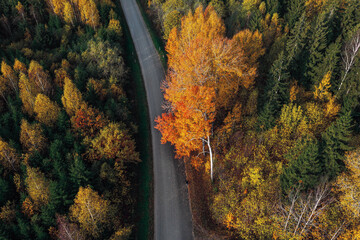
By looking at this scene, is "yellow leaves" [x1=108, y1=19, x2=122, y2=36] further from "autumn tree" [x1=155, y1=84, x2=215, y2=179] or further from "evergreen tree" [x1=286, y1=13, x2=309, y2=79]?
"evergreen tree" [x1=286, y1=13, x2=309, y2=79]

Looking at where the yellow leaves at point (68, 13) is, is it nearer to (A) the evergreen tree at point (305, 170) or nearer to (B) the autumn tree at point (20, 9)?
(B) the autumn tree at point (20, 9)

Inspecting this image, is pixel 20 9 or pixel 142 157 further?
pixel 20 9

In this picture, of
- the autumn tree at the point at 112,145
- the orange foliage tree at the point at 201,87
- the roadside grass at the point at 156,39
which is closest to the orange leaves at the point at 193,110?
the orange foliage tree at the point at 201,87

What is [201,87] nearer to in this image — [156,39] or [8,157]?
[8,157]

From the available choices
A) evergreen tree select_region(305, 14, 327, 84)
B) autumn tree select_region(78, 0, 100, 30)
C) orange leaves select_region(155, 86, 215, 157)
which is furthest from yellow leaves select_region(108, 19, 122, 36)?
evergreen tree select_region(305, 14, 327, 84)

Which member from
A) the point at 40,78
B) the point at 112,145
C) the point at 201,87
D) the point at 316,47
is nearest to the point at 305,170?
the point at 201,87

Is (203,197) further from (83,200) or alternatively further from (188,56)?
(188,56)
